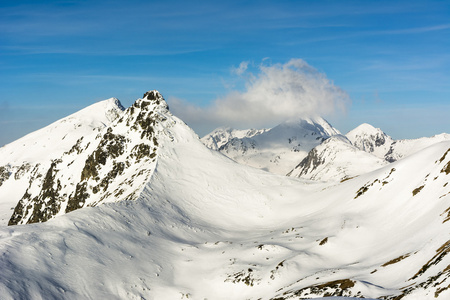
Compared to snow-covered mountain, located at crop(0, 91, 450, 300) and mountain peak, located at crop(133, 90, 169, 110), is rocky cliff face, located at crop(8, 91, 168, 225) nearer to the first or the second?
mountain peak, located at crop(133, 90, 169, 110)

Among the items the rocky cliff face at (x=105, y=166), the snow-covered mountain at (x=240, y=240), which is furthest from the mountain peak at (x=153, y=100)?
the snow-covered mountain at (x=240, y=240)

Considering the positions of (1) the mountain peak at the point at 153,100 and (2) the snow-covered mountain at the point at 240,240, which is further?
(1) the mountain peak at the point at 153,100

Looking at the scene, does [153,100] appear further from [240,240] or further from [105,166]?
[240,240]

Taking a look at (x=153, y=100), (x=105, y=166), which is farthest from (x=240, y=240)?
(x=153, y=100)

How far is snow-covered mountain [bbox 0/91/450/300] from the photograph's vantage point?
147 feet

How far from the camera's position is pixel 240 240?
7756 cm

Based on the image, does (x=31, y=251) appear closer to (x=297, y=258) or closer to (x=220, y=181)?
(x=297, y=258)

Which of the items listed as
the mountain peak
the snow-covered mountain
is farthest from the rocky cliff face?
the snow-covered mountain

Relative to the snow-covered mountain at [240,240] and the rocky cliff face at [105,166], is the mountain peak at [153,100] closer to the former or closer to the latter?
the rocky cliff face at [105,166]

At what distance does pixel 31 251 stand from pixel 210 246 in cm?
2989

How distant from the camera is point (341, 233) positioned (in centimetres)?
6341

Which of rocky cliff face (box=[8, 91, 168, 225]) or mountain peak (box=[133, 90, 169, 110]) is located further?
mountain peak (box=[133, 90, 169, 110])

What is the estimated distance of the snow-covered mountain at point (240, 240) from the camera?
44938 millimetres

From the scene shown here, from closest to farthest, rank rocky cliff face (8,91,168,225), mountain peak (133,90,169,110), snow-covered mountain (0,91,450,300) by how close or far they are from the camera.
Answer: snow-covered mountain (0,91,450,300), rocky cliff face (8,91,168,225), mountain peak (133,90,169,110)
